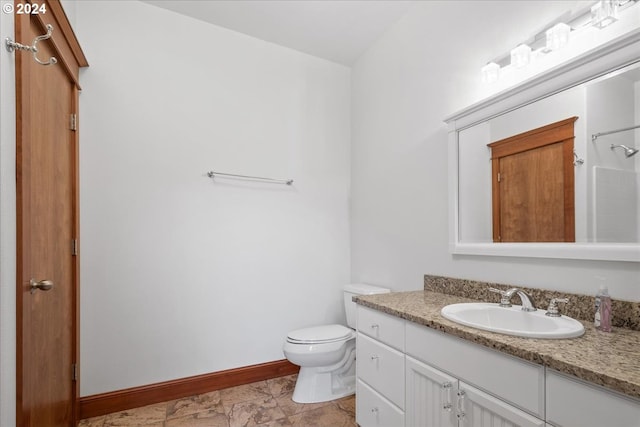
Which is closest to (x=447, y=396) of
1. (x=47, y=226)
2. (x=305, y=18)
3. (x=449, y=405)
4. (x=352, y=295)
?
(x=449, y=405)

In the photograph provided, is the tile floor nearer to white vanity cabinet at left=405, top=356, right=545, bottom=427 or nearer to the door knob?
white vanity cabinet at left=405, top=356, right=545, bottom=427

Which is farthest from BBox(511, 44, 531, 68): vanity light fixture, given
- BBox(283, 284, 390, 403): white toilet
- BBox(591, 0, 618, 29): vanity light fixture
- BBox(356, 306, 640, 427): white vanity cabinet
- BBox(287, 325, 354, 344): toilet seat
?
BBox(287, 325, 354, 344): toilet seat

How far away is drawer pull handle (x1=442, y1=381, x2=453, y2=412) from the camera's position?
116cm

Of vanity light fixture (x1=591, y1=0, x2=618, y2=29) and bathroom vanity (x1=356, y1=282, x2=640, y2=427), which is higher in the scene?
vanity light fixture (x1=591, y1=0, x2=618, y2=29)

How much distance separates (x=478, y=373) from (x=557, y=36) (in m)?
1.36

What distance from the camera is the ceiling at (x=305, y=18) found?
7.02ft

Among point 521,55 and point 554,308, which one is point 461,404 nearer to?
point 554,308

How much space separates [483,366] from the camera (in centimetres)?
105

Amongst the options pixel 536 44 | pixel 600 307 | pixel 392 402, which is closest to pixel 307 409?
pixel 392 402

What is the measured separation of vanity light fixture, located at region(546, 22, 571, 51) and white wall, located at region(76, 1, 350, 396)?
1.70m

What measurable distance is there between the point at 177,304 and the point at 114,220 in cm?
68

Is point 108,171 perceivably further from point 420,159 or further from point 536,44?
point 536,44

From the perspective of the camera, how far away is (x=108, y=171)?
2018 mm

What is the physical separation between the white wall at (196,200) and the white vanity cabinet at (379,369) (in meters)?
0.96
